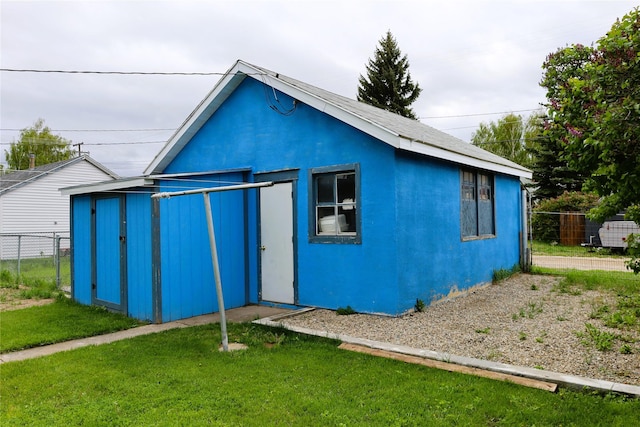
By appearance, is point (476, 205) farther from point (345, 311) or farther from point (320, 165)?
point (345, 311)

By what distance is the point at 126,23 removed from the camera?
8.78m

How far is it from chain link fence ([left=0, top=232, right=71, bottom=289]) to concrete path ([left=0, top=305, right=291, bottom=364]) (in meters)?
4.36

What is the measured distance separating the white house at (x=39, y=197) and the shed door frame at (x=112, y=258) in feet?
52.2

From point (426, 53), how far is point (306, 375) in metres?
33.2

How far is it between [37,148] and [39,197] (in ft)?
72.0

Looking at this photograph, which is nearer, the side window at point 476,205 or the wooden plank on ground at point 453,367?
the wooden plank on ground at point 453,367

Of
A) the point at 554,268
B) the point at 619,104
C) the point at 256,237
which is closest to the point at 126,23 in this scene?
the point at 256,237

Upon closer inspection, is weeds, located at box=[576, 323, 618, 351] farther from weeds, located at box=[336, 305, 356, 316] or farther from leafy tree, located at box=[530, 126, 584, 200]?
leafy tree, located at box=[530, 126, 584, 200]

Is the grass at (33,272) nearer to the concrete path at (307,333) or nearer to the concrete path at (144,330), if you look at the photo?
the concrete path at (144,330)

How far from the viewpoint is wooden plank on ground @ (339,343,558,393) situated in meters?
3.99

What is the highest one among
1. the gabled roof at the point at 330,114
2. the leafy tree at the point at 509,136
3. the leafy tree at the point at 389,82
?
the leafy tree at the point at 389,82

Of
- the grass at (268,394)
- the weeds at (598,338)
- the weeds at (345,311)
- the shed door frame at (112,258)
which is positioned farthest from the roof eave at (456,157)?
the shed door frame at (112,258)

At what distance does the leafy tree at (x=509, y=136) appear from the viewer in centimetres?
3853

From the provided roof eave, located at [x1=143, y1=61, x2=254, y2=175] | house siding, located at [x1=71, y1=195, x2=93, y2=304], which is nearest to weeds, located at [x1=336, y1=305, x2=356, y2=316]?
roof eave, located at [x1=143, y1=61, x2=254, y2=175]
